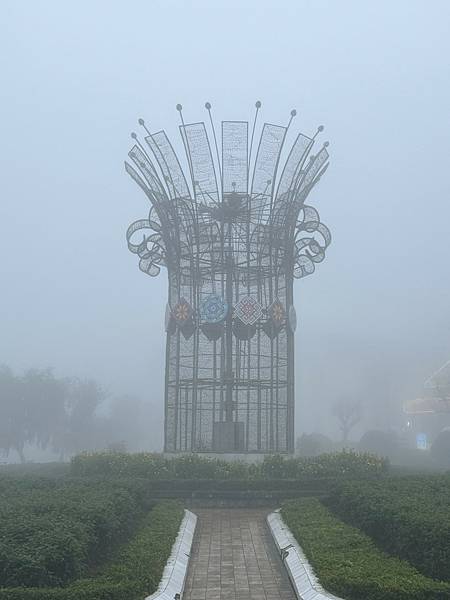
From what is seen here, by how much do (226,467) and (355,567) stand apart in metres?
10.5

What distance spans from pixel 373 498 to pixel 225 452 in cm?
942

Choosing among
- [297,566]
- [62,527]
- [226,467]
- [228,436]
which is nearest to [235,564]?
[297,566]

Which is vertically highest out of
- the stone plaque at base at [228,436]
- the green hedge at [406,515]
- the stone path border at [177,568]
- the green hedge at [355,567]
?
the stone plaque at base at [228,436]

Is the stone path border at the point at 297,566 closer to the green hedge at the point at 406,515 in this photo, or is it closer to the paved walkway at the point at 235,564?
the paved walkway at the point at 235,564

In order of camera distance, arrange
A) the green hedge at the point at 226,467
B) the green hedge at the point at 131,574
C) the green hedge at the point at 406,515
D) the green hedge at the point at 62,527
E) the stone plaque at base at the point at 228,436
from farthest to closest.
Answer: the stone plaque at base at the point at 228,436 → the green hedge at the point at 226,467 → the green hedge at the point at 406,515 → the green hedge at the point at 62,527 → the green hedge at the point at 131,574

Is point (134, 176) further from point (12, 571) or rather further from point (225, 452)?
point (12, 571)

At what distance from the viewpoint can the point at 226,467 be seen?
63.1ft

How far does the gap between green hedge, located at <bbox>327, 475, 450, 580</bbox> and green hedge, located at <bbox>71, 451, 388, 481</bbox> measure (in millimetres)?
3352

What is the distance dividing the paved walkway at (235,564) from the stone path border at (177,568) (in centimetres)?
15

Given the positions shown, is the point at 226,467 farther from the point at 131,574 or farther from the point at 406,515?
the point at 131,574

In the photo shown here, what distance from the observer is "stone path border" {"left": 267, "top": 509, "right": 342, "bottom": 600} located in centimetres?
793

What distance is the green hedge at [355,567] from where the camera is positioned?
24.8 ft

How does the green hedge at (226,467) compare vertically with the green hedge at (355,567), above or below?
above

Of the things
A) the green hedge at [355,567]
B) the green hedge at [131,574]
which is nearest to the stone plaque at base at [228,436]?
the green hedge at [131,574]
